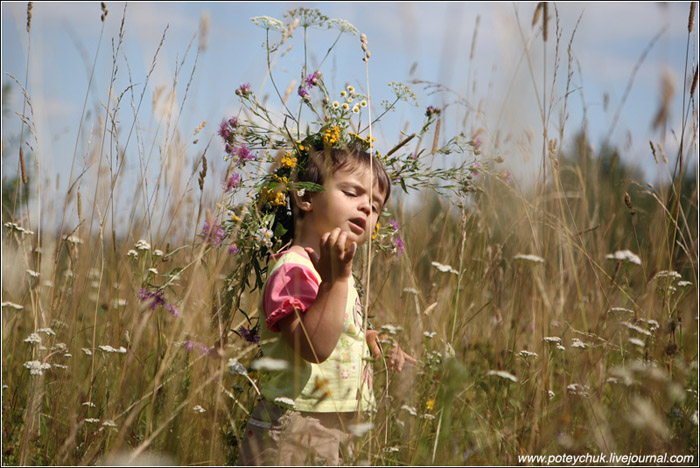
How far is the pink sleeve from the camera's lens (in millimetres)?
1854

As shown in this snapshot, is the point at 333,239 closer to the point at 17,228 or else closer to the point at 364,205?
the point at 364,205

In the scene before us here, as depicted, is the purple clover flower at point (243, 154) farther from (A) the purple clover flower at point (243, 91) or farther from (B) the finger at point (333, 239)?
(B) the finger at point (333, 239)

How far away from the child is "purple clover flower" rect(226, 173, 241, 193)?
0.21m

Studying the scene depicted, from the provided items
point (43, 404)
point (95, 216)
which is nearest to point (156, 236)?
point (95, 216)

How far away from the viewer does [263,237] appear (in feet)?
6.97

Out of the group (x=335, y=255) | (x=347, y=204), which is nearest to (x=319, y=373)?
(x=335, y=255)

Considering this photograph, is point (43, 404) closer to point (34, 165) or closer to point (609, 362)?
point (34, 165)

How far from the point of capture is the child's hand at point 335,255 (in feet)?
5.63

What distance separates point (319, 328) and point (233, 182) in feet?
2.18

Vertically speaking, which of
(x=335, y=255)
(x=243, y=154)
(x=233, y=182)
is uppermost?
(x=243, y=154)

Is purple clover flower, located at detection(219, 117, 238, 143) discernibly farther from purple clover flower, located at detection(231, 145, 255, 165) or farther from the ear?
the ear

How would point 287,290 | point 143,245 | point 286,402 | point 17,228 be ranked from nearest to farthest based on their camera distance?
point 286,402 → point 287,290 → point 143,245 → point 17,228

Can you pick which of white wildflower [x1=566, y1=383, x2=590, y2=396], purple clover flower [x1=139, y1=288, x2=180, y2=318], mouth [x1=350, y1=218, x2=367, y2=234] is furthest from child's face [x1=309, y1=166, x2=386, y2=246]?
white wildflower [x1=566, y1=383, x2=590, y2=396]

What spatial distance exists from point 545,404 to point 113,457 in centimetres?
128
